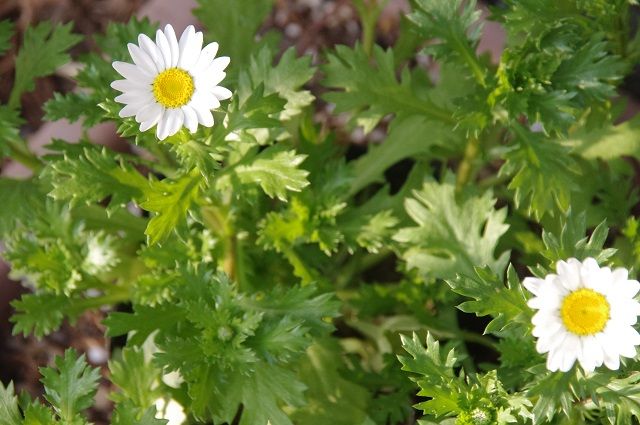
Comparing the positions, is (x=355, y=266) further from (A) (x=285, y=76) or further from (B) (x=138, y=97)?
(B) (x=138, y=97)

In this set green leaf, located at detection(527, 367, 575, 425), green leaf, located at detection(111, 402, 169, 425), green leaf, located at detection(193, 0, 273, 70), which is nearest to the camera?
green leaf, located at detection(527, 367, 575, 425)

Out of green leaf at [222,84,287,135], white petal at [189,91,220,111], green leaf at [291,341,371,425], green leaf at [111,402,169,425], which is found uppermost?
white petal at [189,91,220,111]

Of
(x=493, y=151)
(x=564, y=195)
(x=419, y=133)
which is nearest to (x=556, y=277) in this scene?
(x=564, y=195)

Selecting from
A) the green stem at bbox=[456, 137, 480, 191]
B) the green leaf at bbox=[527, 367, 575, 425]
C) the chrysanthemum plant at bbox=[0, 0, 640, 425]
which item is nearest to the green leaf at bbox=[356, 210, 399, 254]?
the chrysanthemum plant at bbox=[0, 0, 640, 425]

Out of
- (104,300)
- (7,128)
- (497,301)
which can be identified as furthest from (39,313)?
(497,301)

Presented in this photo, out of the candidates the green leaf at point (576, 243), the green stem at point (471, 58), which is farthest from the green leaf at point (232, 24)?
the green leaf at point (576, 243)

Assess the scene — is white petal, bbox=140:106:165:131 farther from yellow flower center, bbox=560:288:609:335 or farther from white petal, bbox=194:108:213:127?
yellow flower center, bbox=560:288:609:335
